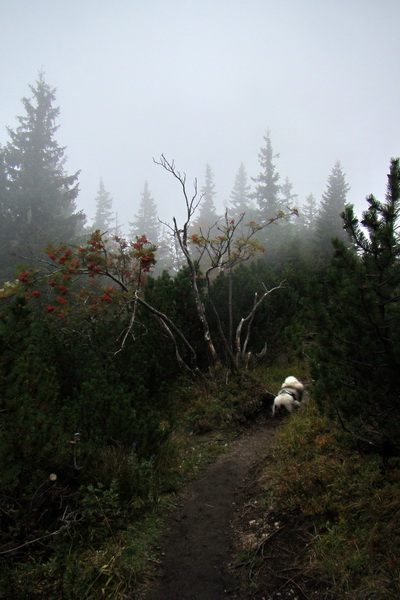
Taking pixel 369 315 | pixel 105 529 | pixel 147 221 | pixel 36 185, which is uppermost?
pixel 147 221

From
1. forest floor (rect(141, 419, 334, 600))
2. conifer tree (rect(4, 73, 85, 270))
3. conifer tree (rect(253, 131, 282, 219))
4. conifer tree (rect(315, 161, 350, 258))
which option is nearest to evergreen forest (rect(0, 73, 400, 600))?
forest floor (rect(141, 419, 334, 600))

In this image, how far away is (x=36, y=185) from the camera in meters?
24.0

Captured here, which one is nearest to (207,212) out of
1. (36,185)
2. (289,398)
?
(36,185)

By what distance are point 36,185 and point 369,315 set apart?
26.2m

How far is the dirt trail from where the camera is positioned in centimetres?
270

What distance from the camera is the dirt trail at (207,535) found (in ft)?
8.87

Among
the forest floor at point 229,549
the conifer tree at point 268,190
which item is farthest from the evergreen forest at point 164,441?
the conifer tree at point 268,190

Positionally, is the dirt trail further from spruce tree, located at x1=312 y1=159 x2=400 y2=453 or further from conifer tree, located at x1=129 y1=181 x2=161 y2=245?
conifer tree, located at x1=129 y1=181 x2=161 y2=245

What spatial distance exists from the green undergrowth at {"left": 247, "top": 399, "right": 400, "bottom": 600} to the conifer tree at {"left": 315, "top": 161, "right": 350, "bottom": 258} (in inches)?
454

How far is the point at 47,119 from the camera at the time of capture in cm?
2672

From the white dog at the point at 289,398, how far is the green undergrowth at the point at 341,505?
151 cm

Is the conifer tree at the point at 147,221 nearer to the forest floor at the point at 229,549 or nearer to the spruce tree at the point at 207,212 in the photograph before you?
the spruce tree at the point at 207,212

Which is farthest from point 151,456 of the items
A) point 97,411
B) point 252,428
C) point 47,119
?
point 47,119

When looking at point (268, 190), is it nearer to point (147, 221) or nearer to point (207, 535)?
point (147, 221)
